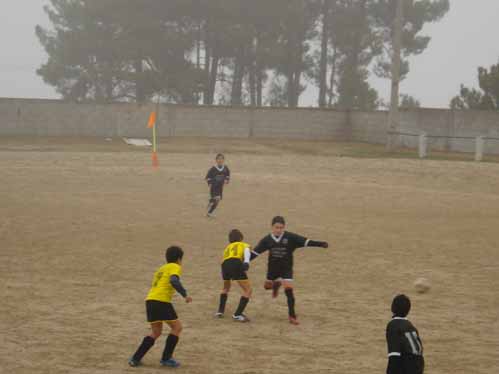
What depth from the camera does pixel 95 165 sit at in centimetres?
3328

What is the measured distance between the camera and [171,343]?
918 centimetres

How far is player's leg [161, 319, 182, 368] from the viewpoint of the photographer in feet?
30.0

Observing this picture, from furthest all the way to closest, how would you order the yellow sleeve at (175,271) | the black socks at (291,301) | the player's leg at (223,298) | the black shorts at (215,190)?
1. the black shorts at (215,190)
2. the player's leg at (223,298)
3. the black socks at (291,301)
4. the yellow sleeve at (175,271)

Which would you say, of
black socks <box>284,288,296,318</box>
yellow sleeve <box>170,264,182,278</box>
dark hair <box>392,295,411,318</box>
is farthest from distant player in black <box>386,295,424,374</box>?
black socks <box>284,288,296,318</box>

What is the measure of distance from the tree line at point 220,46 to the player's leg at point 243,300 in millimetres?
44894

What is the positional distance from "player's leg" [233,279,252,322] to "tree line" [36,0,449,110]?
44.9 m

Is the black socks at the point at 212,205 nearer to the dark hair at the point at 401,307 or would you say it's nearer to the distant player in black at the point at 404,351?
the dark hair at the point at 401,307

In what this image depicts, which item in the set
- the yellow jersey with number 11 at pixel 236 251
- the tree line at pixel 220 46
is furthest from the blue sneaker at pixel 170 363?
the tree line at pixel 220 46

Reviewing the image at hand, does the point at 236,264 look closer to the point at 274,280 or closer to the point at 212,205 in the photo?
the point at 274,280

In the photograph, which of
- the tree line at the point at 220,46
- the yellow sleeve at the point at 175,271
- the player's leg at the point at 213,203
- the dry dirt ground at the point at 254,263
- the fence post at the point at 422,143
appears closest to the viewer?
the yellow sleeve at the point at 175,271

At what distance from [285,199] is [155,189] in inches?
185

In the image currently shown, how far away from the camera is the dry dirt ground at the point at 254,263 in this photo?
393 inches

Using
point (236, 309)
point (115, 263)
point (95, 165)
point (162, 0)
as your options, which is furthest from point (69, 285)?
point (162, 0)

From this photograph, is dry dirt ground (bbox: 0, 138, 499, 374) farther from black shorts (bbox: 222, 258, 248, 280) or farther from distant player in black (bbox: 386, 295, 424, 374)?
distant player in black (bbox: 386, 295, 424, 374)
